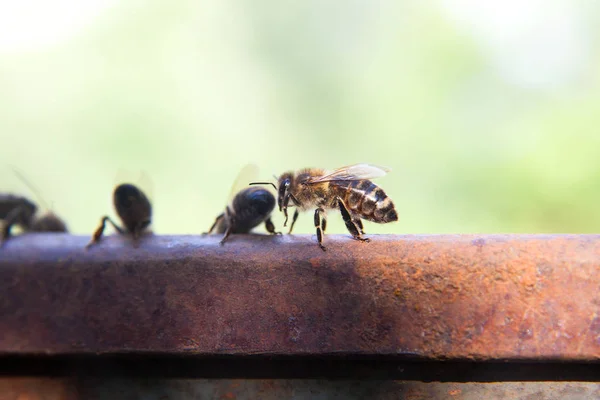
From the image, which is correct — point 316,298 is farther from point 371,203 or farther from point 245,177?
point 245,177

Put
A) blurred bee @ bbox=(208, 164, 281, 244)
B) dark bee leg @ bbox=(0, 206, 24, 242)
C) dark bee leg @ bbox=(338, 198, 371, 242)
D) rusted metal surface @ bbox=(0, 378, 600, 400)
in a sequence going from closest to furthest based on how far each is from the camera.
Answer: rusted metal surface @ bbox=(0, 378, 600, 400)
dark bee leg @ bbox=(338, 198, 371, 242)
dark bee leg @ bbox=(0, 206, 24, 242)
blurred bee @ bbox=(208, 164, 281, 244)

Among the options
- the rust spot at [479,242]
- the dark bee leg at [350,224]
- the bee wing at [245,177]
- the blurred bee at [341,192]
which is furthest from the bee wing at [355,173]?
the rust spot at [479,242]

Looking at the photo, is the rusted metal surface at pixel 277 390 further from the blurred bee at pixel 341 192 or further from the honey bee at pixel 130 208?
the blurred bee at pixel 341 192

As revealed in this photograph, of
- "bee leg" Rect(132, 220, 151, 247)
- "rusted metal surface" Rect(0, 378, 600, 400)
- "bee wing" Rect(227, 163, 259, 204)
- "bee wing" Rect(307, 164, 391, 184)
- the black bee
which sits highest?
"bee wing" Rect(307, 164, 391, 184)

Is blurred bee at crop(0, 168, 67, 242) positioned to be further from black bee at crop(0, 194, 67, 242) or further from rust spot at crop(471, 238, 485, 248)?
rust spot at crop(471, 238, 485, 248)

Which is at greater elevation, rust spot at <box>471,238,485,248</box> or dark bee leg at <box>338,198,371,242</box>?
rust spot at <box>471,238,485,248</box>

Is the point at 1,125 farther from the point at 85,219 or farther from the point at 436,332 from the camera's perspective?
the point at 436,332

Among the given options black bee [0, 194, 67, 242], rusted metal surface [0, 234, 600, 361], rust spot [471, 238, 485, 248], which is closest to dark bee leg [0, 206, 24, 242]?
black bee [0, 194, 67, 242]
